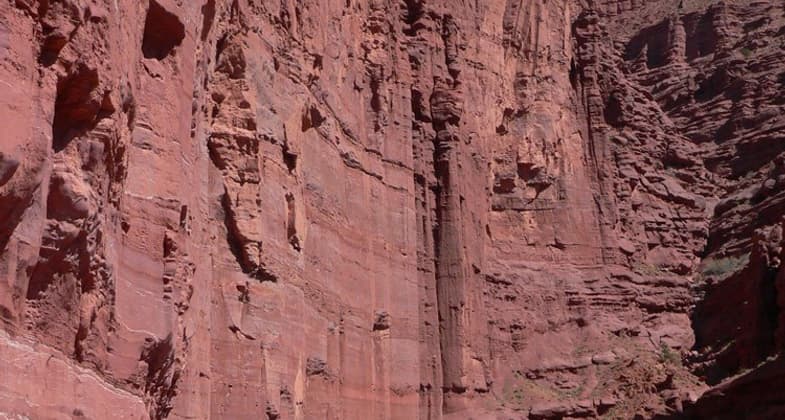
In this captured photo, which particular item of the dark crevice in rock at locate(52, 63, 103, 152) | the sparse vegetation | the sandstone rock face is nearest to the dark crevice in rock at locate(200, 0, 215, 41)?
the sandstone rock face

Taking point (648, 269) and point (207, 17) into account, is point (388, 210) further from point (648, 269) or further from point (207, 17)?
point (207, 17)

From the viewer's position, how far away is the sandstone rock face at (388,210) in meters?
11.6

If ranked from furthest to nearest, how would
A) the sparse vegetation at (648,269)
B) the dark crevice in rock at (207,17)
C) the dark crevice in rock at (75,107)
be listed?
the sparse vegetation at (648,269), the dark crevice in rock at (207,17), the dark crevice in rock at (75,107)

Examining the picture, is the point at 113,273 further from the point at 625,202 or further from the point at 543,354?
the point at 625,202

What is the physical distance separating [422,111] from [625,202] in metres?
12.7

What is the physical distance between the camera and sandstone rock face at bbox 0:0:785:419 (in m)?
11.6

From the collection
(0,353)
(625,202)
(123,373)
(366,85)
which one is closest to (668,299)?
(625,202)

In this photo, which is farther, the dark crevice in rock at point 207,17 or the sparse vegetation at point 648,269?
the sparse vegetation at point 648,269

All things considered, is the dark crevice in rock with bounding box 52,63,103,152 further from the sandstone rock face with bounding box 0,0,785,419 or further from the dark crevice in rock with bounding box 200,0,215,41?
the dark crevice in rock with bounding box 200,0,215,41

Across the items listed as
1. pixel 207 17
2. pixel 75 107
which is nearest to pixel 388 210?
pixel 207 17

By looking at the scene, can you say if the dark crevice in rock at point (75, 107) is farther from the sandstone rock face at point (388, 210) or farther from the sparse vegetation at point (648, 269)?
the sparse vegetation at point (648, 269)

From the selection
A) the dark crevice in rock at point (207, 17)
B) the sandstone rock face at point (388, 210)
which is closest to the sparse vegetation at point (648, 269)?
the sandstone rock face at point (388, 210)

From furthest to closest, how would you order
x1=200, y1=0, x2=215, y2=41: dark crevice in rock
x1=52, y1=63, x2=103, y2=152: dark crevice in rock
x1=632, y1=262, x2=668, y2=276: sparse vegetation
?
x1=632, y1=262, x2=668, y2=276: sparse vegetation < x1=200, y1=0, x2=215, y2=41: dark crevice in rock < x1=52, y1=63, x2=103, y2=152: dark crevice in rock

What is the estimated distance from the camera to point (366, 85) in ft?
129
